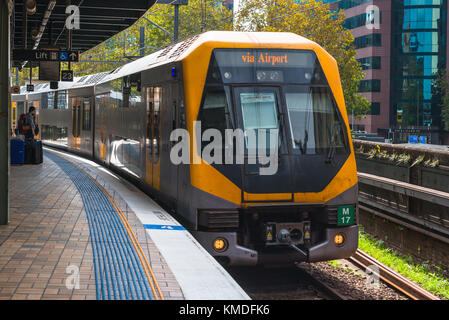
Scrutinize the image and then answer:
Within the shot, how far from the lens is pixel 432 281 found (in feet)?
35.6

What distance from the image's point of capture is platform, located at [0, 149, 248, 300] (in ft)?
20.9

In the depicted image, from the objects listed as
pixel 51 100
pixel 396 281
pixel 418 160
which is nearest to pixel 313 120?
pixel 396 281

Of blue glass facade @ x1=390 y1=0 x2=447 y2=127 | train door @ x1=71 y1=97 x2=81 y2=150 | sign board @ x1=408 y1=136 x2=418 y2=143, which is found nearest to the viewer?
train door @ x1=71 y1=97 x2=81 y2=150

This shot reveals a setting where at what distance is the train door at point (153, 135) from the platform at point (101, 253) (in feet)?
1.57

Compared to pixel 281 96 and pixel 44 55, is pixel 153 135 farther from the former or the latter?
pixel 44 55

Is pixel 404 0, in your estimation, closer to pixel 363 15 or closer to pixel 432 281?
pixel 363 15

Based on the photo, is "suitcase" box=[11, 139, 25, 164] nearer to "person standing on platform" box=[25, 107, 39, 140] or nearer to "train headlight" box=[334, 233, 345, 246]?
"person standing on platform" box=[25, 107, 39, 140]

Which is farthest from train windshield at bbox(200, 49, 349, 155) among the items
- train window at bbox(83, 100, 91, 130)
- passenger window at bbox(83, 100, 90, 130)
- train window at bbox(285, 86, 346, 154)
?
passenger window at bbox(83, 100, 90, 130)

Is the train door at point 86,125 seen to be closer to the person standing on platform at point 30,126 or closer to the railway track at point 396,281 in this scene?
the person standing on platform at point 30,126

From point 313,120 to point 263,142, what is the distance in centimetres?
82

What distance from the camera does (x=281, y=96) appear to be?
9305mm

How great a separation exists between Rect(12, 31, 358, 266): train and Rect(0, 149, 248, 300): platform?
2.22ft

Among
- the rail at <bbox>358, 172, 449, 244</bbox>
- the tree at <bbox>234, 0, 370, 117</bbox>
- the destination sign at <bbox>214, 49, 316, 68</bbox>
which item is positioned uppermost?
the tree at <bbox>234, 0, 370, 117</bbox>
